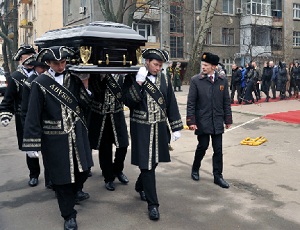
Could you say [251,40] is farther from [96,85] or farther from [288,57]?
[96,85]

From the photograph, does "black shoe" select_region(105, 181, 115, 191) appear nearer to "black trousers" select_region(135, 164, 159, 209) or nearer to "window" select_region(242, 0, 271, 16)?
"black trousers" select_region(135, 164, 159, 209)

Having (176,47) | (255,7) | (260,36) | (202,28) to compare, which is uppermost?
(255,7)

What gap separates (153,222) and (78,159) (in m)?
1.06

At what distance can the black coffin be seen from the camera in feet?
14.2

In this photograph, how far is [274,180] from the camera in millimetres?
5770

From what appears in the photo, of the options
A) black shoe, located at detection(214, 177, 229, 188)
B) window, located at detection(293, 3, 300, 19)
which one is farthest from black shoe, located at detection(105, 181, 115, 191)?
window, located at detection(293, 3, 300, 19)

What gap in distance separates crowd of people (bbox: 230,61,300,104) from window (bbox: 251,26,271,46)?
22.3 m

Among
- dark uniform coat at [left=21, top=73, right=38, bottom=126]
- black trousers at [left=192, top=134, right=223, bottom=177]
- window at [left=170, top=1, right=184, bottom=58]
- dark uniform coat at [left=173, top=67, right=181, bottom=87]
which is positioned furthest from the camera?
window at [left=170, top=1, right=184, bottom=58]

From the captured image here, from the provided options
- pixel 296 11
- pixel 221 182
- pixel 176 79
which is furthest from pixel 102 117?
pixel 296 11

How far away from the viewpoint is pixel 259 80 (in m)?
16.6

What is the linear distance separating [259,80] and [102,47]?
1317 centimetres

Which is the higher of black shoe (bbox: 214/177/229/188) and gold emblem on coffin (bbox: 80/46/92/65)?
gold emblem on coffin (bbox: 80/46/92/65)

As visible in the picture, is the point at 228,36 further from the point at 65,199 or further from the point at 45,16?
the point at 65,199

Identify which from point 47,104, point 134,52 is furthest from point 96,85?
point 47,104
